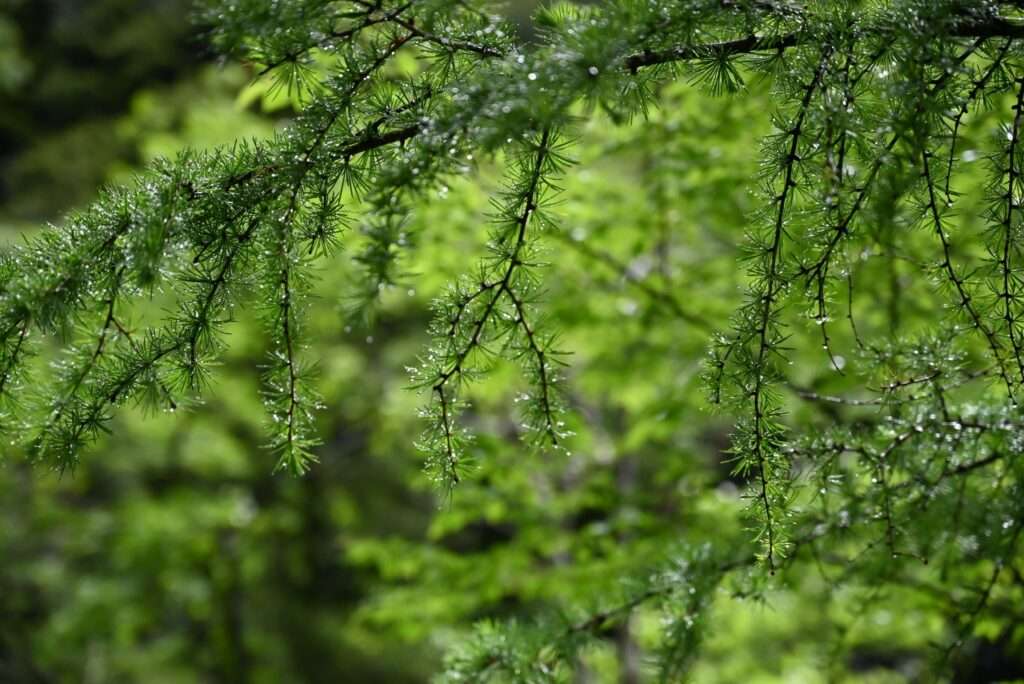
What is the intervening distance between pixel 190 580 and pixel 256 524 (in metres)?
0.46

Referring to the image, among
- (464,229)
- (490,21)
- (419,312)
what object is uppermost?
(419,312)

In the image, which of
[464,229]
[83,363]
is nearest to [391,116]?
[83,363]

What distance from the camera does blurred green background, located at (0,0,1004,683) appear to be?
233 cm

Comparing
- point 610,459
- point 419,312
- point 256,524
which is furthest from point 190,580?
point 610,459

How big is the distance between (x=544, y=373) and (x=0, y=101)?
6.56 m

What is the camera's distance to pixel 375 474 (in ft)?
20.9

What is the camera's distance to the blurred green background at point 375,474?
233cm

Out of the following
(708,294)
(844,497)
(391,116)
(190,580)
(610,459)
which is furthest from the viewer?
(190,580)

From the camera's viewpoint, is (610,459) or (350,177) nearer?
(350,177)

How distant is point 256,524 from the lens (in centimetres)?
494

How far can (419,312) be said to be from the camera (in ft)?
18.2

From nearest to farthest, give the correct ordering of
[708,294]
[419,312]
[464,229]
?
[464,229] < [708,294] < [419,312]

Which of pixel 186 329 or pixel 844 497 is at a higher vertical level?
pixel 844 497

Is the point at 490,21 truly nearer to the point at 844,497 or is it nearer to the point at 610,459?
the point at 844,497
